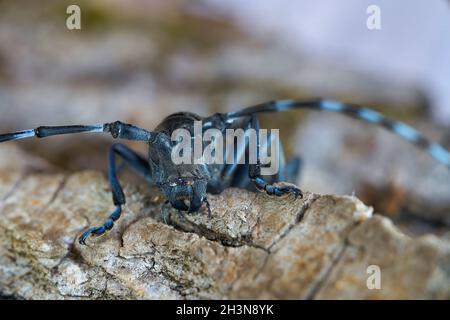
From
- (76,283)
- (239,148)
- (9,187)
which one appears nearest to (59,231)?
(76,283)

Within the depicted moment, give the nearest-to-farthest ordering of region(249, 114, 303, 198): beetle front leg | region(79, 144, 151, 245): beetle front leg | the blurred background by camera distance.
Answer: region(249, 114, 303, 198): beetle front leg → region(79, 144, 151, 245): beetle front leg → the blurred background

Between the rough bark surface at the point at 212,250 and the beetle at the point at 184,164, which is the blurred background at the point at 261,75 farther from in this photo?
the rough bark surface at the point at 212,250

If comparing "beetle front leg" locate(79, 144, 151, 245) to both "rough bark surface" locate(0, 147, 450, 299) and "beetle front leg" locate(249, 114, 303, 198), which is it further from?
"beetle front leg" locate(249, 114, 303, 198)

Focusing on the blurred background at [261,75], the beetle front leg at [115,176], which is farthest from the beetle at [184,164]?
the blurred background at [261,75]

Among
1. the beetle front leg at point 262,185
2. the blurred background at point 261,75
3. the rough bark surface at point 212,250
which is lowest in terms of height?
the rough bark surface at point 212,250

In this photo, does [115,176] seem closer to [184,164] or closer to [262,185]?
[184,164]

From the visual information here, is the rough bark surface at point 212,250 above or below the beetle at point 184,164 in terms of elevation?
below

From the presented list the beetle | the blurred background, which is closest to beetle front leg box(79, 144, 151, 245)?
the beetle

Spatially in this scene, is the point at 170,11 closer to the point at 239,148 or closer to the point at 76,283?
the point at 239,148
